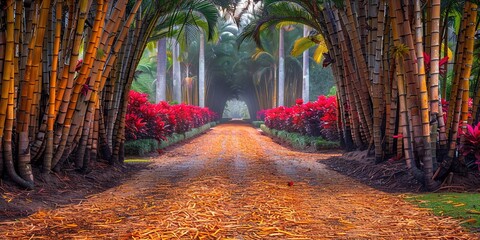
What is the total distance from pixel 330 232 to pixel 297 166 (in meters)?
4.64

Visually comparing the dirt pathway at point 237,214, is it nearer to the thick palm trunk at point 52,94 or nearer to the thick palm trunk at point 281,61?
the thick palm trunk at point 52,94

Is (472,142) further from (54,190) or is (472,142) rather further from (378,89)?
(54,190)

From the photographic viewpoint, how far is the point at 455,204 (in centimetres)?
435

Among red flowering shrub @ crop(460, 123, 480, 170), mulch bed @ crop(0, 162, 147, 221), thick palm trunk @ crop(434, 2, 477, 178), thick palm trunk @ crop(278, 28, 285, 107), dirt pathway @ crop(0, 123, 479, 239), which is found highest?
thick palm trunk @ crop(278, 28, 285, 107)

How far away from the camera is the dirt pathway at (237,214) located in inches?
136

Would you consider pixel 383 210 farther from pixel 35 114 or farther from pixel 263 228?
pixel 35 114

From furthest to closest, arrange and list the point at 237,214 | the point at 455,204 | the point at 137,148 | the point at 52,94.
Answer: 1. the point at 137,148
2. the point at 52,94
3. the point at 455,204
4. the point at 237,214

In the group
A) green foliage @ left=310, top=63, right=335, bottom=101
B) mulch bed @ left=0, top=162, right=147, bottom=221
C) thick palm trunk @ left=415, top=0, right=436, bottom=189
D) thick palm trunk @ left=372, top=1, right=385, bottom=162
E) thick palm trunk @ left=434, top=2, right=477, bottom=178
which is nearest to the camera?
mulch bed @ left=0, top=162, right=147, bottom=221

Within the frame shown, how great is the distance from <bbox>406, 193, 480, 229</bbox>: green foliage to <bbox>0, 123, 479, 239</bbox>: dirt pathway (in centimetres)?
12

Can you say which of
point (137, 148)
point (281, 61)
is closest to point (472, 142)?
point (137, 148)

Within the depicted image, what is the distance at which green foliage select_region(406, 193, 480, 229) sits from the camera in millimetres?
3785

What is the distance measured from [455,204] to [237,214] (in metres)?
1.82

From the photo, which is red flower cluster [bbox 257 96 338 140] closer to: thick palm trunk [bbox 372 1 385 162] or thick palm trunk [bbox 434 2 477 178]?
thick palm trunk [bbox 372 1 385 162]

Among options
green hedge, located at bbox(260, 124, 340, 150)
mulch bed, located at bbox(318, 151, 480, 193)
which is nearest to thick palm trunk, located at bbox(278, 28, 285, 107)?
green hedge, located at bbox(260, 124, 340, 150)
